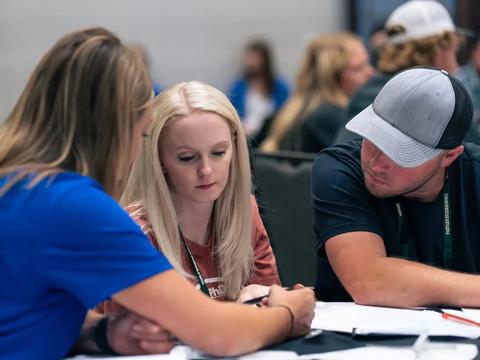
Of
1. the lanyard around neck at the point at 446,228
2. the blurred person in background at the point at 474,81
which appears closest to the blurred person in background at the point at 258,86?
the blurred person in background at the point at 474,81

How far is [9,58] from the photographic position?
750cm

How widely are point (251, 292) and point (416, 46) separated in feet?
7.09

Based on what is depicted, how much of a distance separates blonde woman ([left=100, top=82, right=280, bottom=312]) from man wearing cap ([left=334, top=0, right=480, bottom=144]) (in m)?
1.63

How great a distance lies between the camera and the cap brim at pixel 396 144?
7.88 feet

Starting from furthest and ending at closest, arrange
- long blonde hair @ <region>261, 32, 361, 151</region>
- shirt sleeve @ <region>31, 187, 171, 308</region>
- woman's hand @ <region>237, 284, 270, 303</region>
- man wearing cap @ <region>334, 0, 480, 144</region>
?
long blonde hair @ <region>261, 32, 361, 151</region> < man wearing cap @ <region>334, 0, 480, 144</region> < woman's hand @ <region>237, 284, 270, 303</region> < shirt sleeve @ <region>31, 187, 171, 308</region>

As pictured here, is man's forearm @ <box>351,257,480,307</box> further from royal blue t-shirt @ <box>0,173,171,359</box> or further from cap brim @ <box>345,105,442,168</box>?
royal blue t-shirt @ <box>0,173,171,359</box>

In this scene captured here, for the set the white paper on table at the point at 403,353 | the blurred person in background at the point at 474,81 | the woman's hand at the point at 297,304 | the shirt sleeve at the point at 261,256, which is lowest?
the blurred person in background at the point at 474,81

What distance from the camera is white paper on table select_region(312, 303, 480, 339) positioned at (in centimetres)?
199

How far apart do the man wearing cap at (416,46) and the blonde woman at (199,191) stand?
1.63m

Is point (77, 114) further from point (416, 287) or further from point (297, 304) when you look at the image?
point (416, 287)

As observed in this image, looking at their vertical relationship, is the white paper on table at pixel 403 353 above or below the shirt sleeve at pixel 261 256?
above

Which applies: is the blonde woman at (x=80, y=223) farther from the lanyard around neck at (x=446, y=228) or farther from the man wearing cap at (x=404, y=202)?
the lanyard around neck at (x=446, y=228)

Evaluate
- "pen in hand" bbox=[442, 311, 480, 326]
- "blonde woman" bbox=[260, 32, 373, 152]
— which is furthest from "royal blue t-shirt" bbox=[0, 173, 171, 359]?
"blonde woman" bbox=[260, 32, 373, 152]

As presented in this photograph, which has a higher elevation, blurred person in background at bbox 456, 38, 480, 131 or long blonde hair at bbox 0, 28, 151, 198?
long blonde hair at bbox 0, 28, 151, 198
